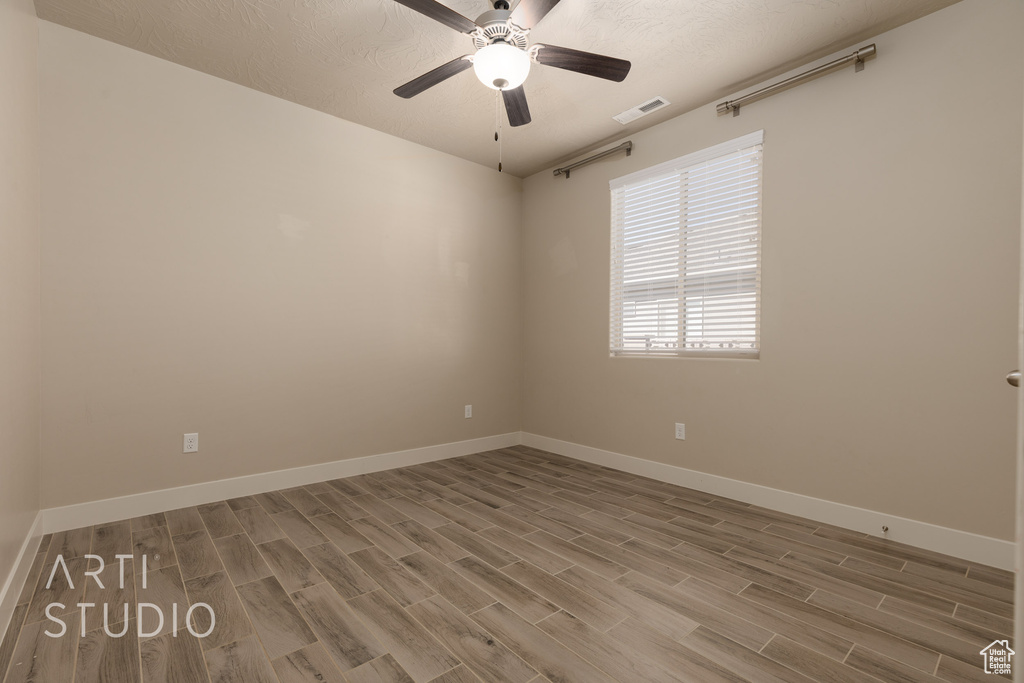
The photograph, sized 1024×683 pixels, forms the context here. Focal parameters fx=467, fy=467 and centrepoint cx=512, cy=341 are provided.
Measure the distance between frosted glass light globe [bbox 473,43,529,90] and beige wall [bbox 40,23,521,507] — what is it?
5.96 ft

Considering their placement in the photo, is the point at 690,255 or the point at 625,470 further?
the point at 625,470

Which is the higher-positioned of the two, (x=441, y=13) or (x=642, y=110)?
(x=642, y=110)

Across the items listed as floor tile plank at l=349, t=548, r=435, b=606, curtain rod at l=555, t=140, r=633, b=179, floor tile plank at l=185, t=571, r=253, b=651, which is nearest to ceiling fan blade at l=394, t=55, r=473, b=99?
curtain rod at l=555, t=140, r=633, b=179

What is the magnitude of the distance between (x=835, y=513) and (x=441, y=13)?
3.18 metres

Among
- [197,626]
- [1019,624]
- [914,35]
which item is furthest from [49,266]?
[914,35]

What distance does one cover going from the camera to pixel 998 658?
1503mm

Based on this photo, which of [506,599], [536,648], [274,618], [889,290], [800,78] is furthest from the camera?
[800,78]

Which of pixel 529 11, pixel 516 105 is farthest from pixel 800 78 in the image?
pixel 529 11

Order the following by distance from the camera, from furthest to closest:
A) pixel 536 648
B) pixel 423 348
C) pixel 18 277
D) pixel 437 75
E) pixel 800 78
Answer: pixel 423 348
pixel 800 78
pixel 437 75
pixel 18 277
pixel 536 648

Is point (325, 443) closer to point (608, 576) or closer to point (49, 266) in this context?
point (49, 266)

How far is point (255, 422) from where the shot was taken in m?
3.11

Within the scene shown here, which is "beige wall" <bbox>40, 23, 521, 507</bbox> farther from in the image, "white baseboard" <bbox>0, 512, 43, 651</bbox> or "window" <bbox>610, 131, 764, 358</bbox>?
"window" <bbox>610, 131, 764, 358</bbox>

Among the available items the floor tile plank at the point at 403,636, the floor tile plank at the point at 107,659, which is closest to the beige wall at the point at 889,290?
the floor tile plank at the point at 403,636

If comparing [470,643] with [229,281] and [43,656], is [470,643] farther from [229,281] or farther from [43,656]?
[229,281]
